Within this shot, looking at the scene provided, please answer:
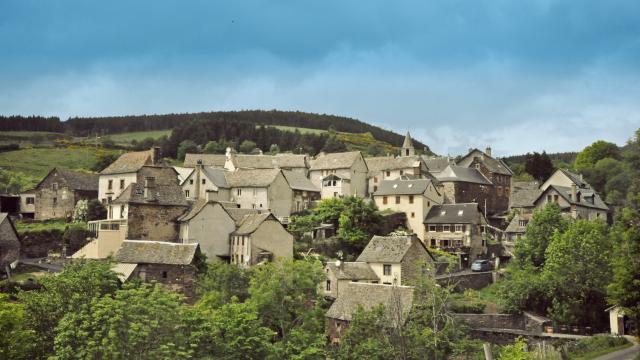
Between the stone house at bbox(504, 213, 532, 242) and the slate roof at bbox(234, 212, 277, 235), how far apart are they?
32.9 metres

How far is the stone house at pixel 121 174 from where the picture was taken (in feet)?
291

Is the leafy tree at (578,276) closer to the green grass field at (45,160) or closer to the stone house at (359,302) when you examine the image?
the stone house at (359,302)

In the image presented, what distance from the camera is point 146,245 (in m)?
64.9

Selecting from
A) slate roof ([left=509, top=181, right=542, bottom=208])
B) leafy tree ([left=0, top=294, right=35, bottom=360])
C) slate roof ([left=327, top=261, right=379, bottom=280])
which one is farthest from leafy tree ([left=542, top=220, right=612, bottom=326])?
leafy tree ([left=0, top=294, right=35, bottom=360])

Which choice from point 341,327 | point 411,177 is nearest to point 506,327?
point 341,327

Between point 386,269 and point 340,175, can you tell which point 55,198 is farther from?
point 386,269

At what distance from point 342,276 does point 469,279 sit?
15.3 m

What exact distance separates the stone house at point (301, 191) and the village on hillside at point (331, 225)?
26 centimetres

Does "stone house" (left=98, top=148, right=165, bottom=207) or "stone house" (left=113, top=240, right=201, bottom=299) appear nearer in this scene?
"stone house" (left=113, top=240, right=201, bottom=299)

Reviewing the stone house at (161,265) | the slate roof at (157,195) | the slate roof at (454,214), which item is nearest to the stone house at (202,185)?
the slate roof at (157,195)

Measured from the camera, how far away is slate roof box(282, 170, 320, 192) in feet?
317

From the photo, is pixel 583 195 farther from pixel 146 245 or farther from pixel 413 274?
pixel 146 245

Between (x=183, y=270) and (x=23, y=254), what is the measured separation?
2140 cm

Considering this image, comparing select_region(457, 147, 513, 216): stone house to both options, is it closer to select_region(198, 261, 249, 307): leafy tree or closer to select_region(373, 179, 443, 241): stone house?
select_region(373, 179, 443, 241): stone house
